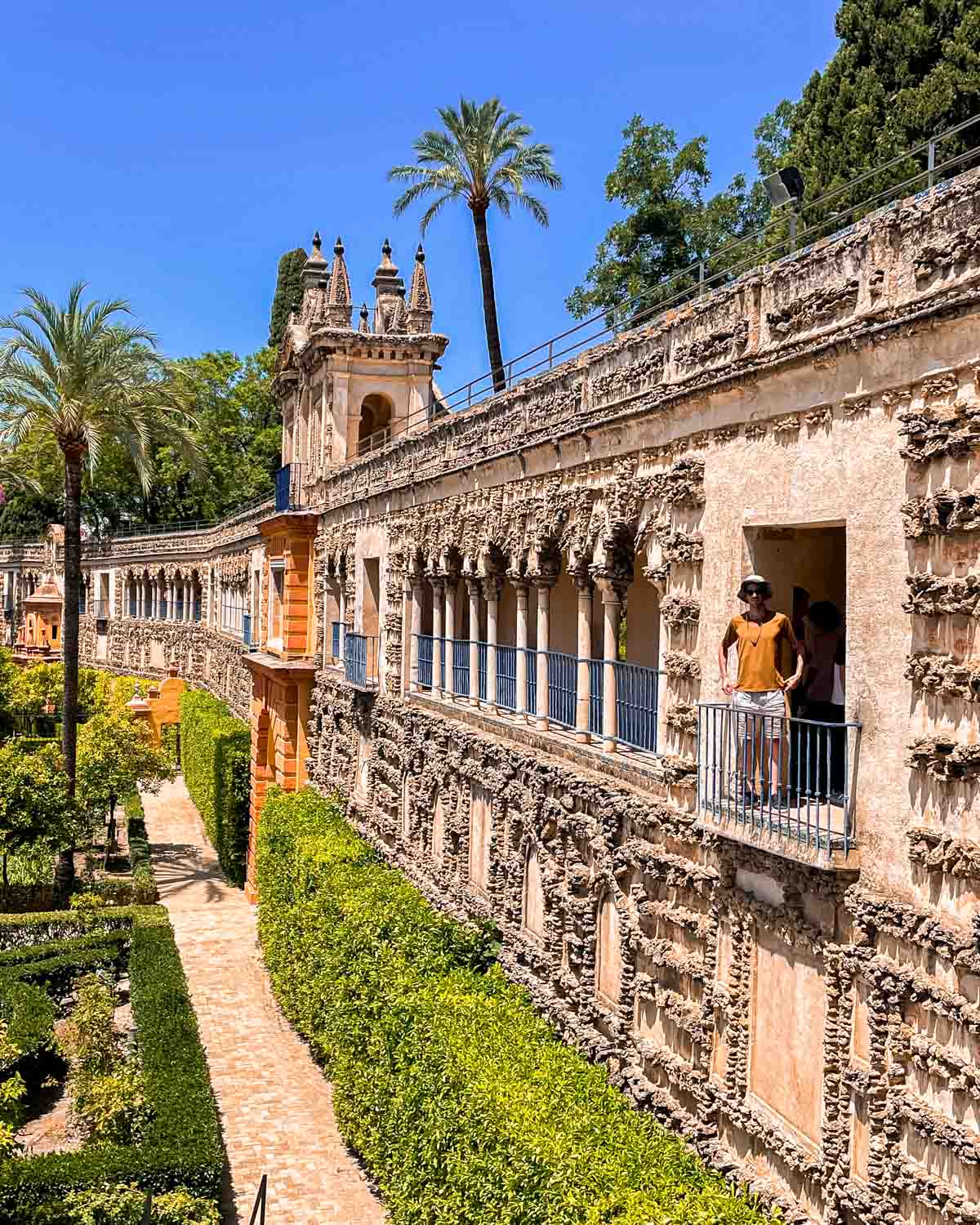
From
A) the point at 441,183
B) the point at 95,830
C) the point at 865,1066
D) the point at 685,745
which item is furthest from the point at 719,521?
the point at 95,830

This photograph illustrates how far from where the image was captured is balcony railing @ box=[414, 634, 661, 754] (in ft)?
41.6

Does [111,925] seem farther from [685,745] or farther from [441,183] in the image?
[441,183]

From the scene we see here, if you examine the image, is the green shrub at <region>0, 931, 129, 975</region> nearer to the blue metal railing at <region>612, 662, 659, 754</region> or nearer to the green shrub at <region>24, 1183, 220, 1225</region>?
the green shrub at <region>24, 1183, 220, 1225</region>

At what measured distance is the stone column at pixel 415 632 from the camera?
68.9 ft

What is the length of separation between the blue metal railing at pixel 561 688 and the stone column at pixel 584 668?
0.74 meters

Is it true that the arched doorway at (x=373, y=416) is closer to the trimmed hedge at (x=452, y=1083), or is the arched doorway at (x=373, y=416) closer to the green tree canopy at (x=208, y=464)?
the trimmed hedge at (x=452, y=1083)

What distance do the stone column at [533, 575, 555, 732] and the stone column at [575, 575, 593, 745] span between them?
107 centimetres

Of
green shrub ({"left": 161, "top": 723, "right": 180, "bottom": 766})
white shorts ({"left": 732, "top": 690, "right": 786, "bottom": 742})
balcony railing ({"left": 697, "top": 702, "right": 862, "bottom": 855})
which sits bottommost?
green shrub ({"left": 161, "top": 723, "right": 180, "bottom": 766})

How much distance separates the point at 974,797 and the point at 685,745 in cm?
380

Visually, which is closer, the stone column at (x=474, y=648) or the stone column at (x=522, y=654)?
the stone column at (x=522, y=654)

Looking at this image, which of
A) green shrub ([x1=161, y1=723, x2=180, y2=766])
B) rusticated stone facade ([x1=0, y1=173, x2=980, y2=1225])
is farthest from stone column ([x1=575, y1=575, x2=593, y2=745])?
green shrub ([x1=161, y1=723, x2=180, y2=766])

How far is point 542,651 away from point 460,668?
164 inches

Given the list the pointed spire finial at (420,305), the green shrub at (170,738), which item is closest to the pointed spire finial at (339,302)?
the pointed spire finial at (420,305)

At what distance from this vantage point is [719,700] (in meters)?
10.1
